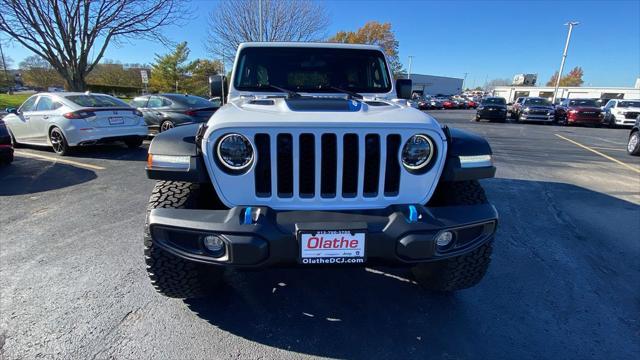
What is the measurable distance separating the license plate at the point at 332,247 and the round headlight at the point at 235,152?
0.54 metres

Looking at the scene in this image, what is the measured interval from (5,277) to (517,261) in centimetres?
437

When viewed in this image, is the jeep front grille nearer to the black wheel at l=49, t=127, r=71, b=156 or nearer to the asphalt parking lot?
the asphalt parking lot

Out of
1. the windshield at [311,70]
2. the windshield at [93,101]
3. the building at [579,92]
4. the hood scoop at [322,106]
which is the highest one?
the building at [579,92]

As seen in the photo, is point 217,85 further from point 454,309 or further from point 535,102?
point 535,102

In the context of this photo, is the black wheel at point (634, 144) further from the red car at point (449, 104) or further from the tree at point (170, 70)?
the tree at point (170, 70)

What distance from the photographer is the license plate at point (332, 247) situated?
182cm

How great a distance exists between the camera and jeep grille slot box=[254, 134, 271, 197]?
1936mm

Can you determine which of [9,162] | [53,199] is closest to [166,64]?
[9,162]

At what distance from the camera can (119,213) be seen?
419 cm

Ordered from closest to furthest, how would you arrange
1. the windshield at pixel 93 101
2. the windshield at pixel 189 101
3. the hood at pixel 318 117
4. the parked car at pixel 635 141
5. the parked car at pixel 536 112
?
1. the hood at pixel 318 117
2. the windshield at pixel 93 101
3. the parked car at pixel 635 141
4. the windshield at pixel 189 101
5. the parked car at pixel 536 112

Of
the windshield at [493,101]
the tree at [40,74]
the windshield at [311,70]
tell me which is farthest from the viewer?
the tree at [40,74]

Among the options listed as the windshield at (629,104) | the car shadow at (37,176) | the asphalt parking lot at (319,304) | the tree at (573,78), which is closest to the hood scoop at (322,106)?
the asphalt parking lot at (319,304)

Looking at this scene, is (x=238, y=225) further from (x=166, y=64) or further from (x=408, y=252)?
(x=166, y=64)

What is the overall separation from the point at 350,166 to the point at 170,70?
42.8 meters
